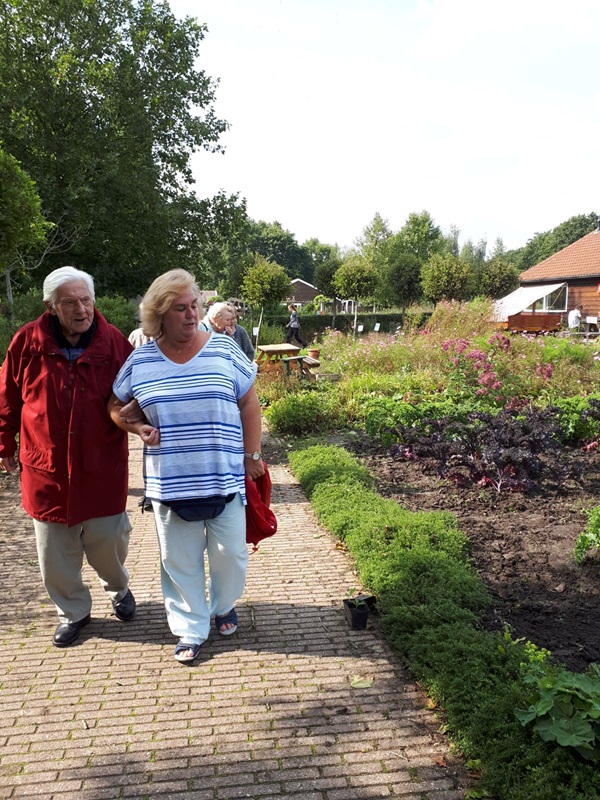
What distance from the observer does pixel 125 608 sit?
351cm

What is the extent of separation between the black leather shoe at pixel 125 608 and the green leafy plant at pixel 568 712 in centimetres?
216

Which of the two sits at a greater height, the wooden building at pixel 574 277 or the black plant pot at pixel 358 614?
the wooden building at pixel 574 277

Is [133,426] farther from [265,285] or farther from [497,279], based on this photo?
[497,279]

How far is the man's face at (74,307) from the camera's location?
2.97 m

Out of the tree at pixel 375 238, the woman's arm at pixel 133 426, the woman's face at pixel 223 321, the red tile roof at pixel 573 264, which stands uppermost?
the tree at pixel 375 238

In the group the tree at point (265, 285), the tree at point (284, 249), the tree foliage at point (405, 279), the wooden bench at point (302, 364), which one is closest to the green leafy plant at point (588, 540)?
the wooden bench at point (302, 364)

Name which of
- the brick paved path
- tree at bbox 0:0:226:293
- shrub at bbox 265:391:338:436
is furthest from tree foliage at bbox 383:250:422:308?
the brick paved path

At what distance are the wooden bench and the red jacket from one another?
299 inches

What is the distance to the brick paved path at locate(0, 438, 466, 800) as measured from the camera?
2.29 m

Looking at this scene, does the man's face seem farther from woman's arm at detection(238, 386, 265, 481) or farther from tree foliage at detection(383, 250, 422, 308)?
tree foliage at detection(383, 250, 422, 308)

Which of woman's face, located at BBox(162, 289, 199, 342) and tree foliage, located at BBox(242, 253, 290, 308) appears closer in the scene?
woman's face, located at BBox(162, 289, 199, 342)

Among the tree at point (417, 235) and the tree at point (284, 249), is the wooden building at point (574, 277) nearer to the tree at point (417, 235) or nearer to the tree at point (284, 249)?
the tree at point (417, 235)

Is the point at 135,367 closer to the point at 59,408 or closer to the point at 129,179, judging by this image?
the point at 59,408

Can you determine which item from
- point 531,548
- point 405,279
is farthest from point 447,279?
point 531,548
